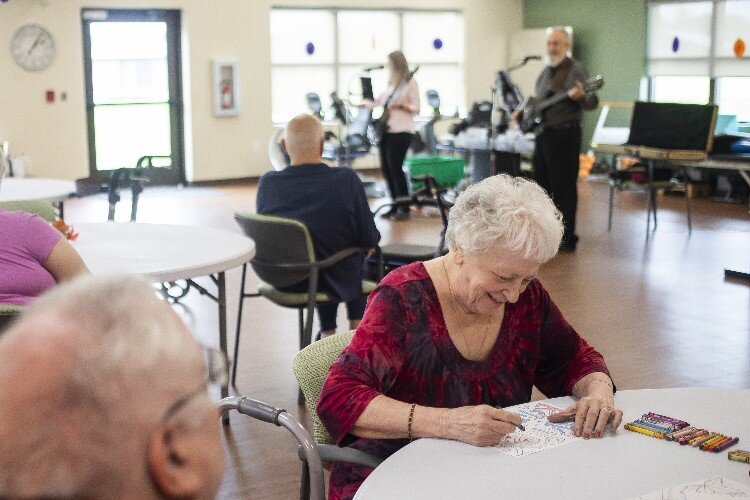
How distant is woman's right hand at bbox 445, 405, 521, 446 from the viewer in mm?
2014

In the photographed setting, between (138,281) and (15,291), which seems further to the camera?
(15,291)

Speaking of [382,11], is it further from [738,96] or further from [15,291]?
[15,291]

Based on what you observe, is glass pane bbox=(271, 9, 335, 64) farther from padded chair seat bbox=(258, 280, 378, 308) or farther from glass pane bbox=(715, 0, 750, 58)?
padded chair seat bbox=(258, 280, 378, 308)

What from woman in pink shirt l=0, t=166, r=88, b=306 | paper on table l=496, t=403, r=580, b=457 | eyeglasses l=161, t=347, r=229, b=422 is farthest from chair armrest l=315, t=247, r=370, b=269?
eyeglasses l=161, t=347, r=229, b=422

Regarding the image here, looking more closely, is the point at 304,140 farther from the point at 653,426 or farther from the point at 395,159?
the point at 395,159

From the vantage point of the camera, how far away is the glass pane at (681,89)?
1291cm

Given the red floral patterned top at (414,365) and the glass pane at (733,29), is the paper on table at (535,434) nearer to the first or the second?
the red floral patterned top at (414,365)

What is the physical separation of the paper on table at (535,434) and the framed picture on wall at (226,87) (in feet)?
36.6

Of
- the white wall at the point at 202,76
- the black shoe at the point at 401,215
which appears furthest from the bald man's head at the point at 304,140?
the white wall at the point at 202,76

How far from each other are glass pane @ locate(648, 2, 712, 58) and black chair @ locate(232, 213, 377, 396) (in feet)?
30.8

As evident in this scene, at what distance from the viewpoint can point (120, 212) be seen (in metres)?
10.2

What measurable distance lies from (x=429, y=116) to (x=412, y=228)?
5.78 m

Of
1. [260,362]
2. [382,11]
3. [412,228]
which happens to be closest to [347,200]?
[260,362]

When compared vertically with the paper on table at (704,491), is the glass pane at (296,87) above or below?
above
